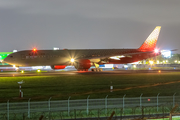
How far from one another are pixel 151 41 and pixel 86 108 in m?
59.7

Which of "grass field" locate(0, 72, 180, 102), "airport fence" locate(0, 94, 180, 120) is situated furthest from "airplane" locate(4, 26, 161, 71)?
"airport fence" locate(0, 94, 180, 120)

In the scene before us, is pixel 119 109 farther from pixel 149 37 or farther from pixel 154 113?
pixel 149 37

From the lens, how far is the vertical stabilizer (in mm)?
73688

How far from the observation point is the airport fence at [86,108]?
1641cm

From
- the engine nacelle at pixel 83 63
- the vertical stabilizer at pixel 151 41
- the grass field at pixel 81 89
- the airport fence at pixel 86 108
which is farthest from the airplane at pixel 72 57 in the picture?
the airport fence at pixel 86 108

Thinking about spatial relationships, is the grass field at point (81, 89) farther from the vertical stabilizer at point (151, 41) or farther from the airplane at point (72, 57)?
the vertical stabilizer at point (151, 41)

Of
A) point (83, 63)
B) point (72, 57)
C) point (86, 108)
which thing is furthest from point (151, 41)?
point (86, 108)

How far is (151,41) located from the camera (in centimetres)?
7388

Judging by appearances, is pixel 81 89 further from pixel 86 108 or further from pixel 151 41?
pixel 151 41

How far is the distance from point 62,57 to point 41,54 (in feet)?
17.6

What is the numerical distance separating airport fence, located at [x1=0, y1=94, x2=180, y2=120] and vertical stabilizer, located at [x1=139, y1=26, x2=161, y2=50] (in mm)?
55856

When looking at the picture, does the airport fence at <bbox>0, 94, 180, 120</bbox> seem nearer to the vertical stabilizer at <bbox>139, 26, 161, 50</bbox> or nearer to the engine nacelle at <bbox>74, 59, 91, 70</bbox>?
the engine nacelle at <bbox>74, 59, 91, 70</bbox>

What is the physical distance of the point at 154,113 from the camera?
1836 cm

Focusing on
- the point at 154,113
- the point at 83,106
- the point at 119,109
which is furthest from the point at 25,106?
the point at 154,113
